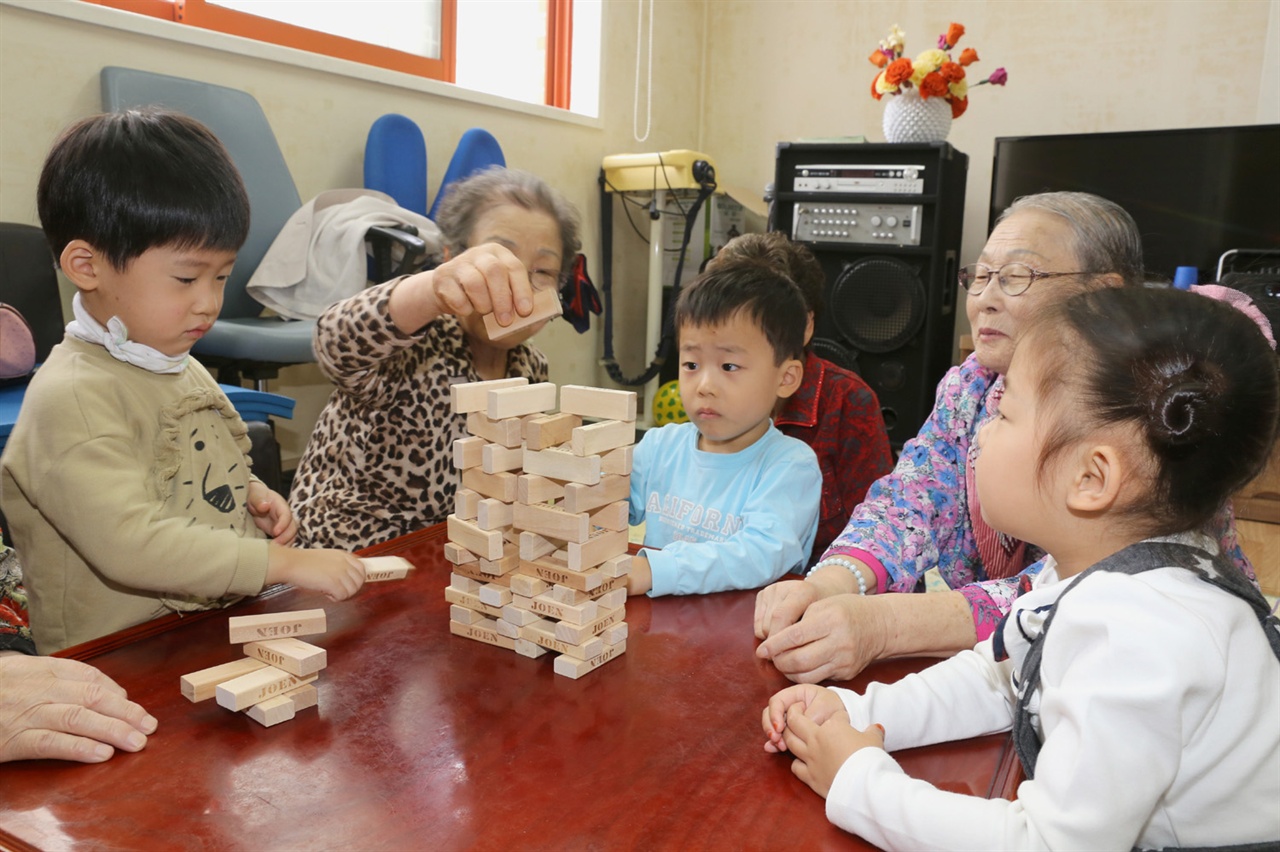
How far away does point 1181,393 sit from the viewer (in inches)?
26.0

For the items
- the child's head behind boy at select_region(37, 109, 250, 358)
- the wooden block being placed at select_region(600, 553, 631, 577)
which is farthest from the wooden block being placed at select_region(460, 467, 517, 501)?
the child's head behind boy at select_region(37, 109, 250, 358)

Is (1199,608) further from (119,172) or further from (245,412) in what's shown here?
(245,412)

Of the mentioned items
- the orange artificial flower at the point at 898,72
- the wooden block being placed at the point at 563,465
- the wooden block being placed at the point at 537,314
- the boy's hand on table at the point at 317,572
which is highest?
the orange artificial flower at the point at 898,72

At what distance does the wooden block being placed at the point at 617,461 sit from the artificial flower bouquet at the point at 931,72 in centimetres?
343

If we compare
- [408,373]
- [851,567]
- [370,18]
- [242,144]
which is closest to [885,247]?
[370,18]

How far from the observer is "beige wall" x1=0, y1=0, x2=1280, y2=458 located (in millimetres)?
2490

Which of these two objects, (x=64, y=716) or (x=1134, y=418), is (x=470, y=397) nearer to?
(x=64, y=716)

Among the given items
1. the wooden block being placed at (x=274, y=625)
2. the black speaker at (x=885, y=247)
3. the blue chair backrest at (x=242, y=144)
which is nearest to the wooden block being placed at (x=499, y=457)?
the wooden block being placed at (x=274, y=625)

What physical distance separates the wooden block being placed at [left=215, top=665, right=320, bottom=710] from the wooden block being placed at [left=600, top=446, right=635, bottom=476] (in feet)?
1.10

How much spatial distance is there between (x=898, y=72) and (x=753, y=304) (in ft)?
9.35

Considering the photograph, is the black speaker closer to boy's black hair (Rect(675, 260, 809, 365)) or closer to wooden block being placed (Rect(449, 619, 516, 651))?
boy's black hair (Rect(675, 260, 809, 365))

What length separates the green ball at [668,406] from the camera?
13.8 feet

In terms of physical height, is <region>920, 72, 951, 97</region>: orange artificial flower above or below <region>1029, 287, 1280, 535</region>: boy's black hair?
above

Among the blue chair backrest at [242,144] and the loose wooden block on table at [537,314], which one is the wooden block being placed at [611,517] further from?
the blue chair backrest at [242,144]
